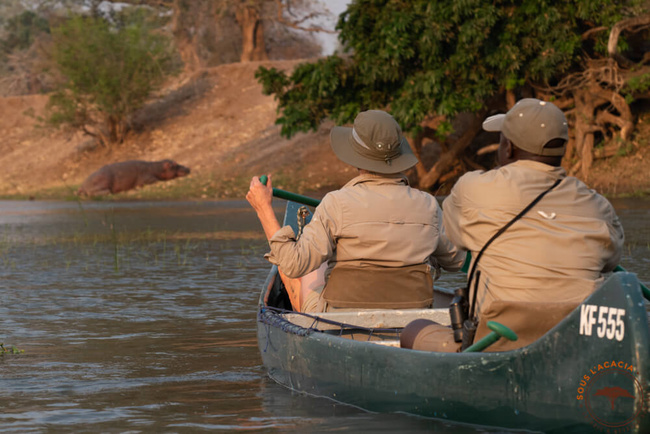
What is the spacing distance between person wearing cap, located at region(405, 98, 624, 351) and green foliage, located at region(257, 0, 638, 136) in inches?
692

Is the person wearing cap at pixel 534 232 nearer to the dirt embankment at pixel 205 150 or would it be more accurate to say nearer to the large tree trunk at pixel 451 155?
the dirt embankment at pixel 205 150

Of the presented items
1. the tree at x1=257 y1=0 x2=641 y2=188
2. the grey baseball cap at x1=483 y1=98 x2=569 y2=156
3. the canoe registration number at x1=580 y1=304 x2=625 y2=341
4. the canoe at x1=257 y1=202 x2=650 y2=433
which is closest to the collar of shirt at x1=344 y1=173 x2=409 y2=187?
the canoe at x1=257 y1=202 x2=650 y2=433

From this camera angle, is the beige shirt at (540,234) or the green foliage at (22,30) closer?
the beige shirt at (540,234)

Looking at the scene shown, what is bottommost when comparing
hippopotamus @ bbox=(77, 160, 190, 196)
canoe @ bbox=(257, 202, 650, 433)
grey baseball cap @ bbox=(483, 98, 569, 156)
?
hippopotamus @ bbox=(77, 160, 190, 196)

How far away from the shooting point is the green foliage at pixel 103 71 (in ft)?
118

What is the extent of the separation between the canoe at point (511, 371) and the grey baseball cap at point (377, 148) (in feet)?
2.62

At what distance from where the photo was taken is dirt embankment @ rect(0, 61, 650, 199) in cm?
2856

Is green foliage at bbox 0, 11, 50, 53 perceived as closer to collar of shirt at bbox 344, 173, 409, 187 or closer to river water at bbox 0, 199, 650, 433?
river water at bbox 0, 199, 650, 433

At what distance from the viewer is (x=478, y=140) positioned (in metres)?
28.9

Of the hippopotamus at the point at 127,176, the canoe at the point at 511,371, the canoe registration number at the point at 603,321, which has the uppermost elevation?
the canoe registration number at the point at 603,321

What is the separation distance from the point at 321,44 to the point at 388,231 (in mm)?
51851

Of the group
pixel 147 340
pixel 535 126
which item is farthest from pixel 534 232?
pixel 147 340

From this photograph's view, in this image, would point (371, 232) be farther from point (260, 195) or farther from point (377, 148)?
point (260, 195)

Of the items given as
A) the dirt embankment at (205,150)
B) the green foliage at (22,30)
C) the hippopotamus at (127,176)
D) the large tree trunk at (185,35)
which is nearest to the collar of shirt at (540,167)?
the dirt embankment at (205,150)
